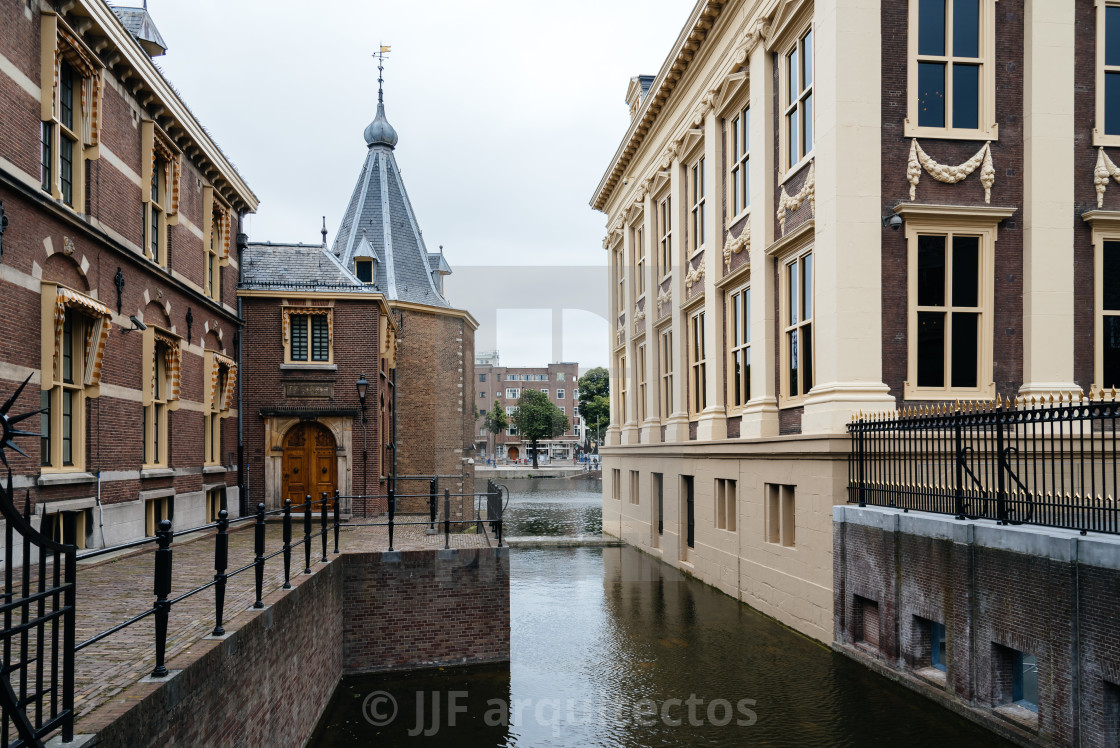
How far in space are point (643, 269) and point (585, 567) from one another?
34.7 ft

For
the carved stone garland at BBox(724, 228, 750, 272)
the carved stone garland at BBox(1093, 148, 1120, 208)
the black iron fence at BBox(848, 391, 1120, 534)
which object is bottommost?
the black iron fence at BBox(848, 391, 1120, 534)

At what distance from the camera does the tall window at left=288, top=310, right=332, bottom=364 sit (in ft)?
69.6

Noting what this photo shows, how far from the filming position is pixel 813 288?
44.1 ft

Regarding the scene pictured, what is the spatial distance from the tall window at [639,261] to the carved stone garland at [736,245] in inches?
336

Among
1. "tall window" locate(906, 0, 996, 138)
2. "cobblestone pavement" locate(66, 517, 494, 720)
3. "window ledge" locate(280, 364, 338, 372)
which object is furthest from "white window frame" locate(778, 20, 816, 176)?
"window ledge" locate(280, 364, 338, 372)

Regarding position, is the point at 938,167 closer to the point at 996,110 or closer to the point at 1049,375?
the point at 996,110

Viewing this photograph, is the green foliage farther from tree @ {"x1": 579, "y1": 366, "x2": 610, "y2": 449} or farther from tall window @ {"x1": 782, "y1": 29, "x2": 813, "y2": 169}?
tall window @ {"x1": 782, "y1": 29, "x2": 813, "y2": 169}

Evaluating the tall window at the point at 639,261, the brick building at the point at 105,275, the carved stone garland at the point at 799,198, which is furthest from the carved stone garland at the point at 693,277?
the brick building at the point at 105,275

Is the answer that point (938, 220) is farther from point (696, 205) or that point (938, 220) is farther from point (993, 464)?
point (696, 205)

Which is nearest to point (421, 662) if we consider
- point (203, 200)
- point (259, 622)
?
point (259, 622)

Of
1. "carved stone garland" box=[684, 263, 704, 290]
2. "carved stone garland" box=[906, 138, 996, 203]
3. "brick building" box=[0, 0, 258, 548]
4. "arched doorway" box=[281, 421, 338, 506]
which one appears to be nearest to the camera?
"brick building" box=[0, 0, 258, 548]

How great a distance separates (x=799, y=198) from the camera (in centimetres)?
1392

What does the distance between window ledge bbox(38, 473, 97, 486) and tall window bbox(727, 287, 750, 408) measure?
39.3 feet

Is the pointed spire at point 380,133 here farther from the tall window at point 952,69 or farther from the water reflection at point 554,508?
the tall window at point 952,69
